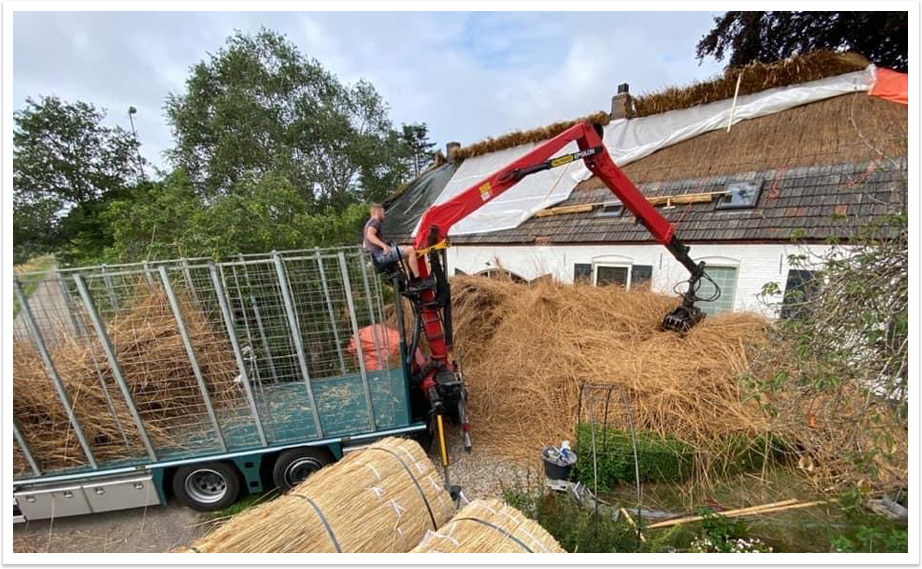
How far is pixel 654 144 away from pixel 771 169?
2.52 meters

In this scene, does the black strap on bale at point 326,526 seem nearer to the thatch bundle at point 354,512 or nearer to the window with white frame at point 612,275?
the thatch bundle at point 354,512

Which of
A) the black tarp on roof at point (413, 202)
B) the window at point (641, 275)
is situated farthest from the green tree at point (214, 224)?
the window at point (641, 275)

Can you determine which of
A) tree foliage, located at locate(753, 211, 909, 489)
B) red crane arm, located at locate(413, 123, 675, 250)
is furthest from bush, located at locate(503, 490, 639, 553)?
red crane arm, located at locate(413, 123, 675, 250)

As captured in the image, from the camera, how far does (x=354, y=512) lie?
2.09m

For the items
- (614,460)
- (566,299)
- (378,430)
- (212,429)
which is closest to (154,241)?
(212,429)

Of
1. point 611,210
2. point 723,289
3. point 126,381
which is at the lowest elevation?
point 723,289

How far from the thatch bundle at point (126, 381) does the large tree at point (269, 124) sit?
9325 millimetres

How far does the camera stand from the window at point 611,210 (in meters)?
7.31

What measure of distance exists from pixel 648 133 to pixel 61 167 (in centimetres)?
2277

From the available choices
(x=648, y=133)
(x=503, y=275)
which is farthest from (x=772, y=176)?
(x=503, y=275)

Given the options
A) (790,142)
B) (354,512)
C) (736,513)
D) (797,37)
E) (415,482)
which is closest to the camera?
(354,512)

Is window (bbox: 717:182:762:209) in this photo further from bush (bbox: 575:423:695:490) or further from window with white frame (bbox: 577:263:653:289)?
bush (bbox: 575:423:695:490)

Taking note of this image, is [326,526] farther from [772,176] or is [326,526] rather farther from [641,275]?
[772,176]

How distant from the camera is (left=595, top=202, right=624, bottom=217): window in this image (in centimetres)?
731
